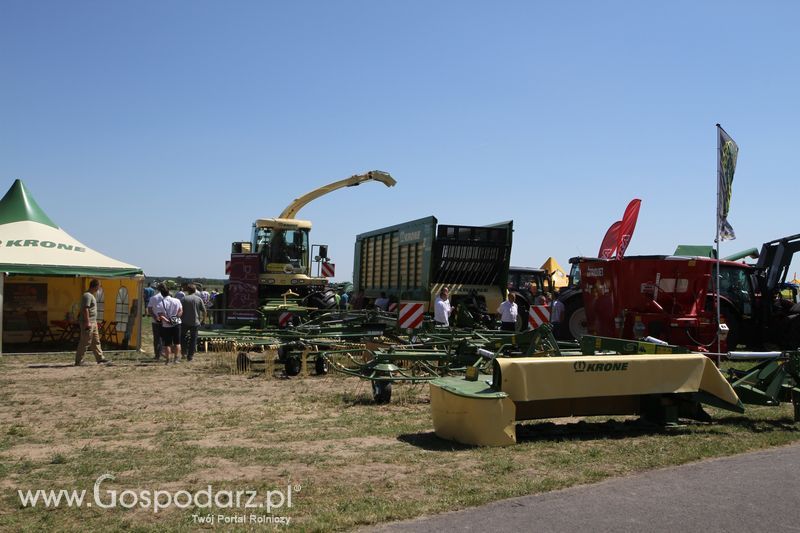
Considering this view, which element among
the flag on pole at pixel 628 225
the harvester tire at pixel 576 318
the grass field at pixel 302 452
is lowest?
the grass field at pixel 302 452

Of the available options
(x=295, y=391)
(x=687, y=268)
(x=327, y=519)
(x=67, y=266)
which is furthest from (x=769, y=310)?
(x=67, y=266)

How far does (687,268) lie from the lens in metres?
13.4

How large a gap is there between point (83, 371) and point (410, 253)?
8315mm

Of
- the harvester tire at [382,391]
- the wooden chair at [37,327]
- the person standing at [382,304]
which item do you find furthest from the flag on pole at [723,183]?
the wooden chair at [37,327]

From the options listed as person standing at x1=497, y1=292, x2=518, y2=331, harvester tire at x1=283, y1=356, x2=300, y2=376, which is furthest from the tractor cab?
harvester tire at x1=283, y1=356, x2=300, y2=376

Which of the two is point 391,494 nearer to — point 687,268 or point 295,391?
point 295,391

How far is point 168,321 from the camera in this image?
1424 cm

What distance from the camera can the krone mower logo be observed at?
6.88 metres

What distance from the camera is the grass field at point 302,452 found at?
4832 mm

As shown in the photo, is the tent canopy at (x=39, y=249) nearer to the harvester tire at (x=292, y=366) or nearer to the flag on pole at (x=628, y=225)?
the harvester tire at (x=292, y=366)

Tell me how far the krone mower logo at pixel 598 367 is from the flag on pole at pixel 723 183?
5.51 meters

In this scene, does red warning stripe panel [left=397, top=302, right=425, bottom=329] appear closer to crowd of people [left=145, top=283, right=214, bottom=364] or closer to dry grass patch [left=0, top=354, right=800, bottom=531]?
dry grass patch [left=0, top=354, right=800, bottom=531]

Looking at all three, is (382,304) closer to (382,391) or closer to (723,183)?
(723,183)

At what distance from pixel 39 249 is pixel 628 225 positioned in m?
12.4
